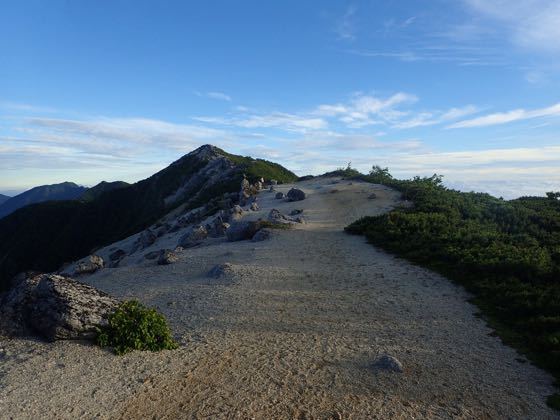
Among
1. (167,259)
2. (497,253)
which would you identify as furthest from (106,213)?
(497,253)

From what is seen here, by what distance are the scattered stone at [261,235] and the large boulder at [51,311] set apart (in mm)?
17087

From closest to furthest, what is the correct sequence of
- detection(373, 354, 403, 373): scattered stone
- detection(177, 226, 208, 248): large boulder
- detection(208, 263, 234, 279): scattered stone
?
detection(373, 354, 403, 373): scattered stone
detection(208, 263, 234, 279): scattered stone
detection(177, 226, 208, 248): large boulder

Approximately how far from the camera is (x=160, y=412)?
30.0 ft

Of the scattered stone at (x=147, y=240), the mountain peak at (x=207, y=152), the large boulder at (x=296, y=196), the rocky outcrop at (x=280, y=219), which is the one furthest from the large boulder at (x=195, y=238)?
the mountain peak at (x=207, y=152)

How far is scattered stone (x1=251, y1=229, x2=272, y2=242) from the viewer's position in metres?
29.3

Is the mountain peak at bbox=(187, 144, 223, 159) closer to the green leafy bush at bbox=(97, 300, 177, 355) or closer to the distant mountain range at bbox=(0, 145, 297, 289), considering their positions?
the distant mountain range at bbox=(0, 145, 297, 289)

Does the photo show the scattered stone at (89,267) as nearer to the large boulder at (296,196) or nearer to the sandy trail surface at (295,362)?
the sandy trail surface at (295,362)

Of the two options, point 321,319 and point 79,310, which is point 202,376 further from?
point 321,319

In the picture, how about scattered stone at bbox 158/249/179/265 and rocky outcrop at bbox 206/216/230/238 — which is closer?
scattered stone at bbox 158/249/179/265

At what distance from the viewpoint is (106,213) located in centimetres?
10969

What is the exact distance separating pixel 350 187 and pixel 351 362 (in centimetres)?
4193

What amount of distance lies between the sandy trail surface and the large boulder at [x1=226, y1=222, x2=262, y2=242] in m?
10.7

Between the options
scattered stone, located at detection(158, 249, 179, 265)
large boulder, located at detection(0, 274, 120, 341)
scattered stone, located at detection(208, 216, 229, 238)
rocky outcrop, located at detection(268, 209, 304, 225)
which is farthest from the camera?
scattered stone, located at detection(208, 216, 229, 238)

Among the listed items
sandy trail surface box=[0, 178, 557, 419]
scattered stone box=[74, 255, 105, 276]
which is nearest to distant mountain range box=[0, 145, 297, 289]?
scattered stone box=[74, 255, 105, 276]
